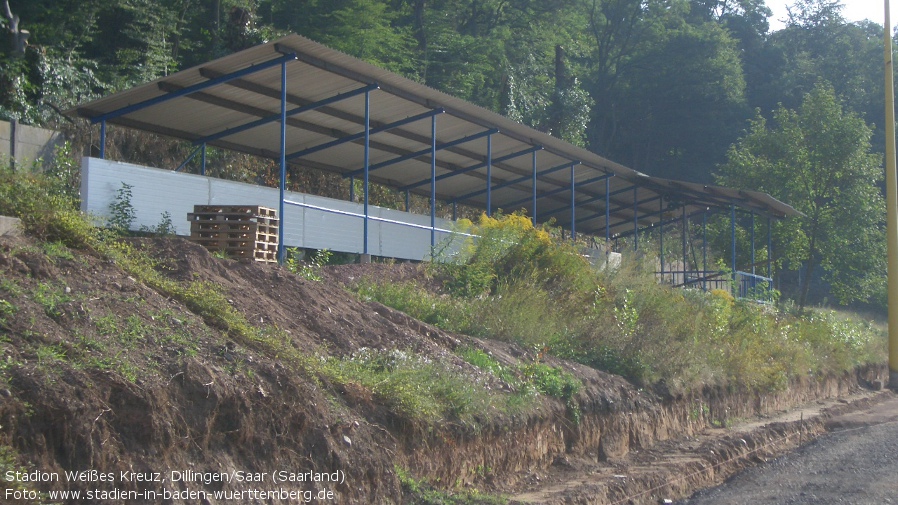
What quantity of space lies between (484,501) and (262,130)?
13.6 m

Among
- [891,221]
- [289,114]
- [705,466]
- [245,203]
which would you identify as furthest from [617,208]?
[705,466]

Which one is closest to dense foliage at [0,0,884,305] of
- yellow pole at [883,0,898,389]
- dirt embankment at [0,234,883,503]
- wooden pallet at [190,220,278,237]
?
yellow pole at [883,0,898,389]

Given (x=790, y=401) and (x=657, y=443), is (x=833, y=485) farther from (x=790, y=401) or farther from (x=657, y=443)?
(x=790, y=401)

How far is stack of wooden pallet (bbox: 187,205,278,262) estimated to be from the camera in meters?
14.0

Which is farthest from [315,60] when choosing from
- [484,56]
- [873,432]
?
[484,56]

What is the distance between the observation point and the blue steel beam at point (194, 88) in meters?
16.2

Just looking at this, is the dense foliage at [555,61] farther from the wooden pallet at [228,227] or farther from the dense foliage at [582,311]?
the dense foliage at [582,311]

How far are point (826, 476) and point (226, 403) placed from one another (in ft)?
29.5

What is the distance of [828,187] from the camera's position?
36.0m

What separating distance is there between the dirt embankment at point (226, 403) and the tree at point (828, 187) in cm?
2589

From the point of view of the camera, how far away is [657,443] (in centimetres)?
1493

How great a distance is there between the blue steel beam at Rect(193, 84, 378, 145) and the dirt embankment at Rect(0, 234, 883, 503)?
6192 mm

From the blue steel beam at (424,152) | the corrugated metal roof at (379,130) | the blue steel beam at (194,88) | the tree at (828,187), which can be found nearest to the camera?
the blue steel beam at (194,88)

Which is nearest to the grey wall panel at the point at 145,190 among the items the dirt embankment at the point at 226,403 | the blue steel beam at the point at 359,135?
the blue steel beam at the point at 359,135
